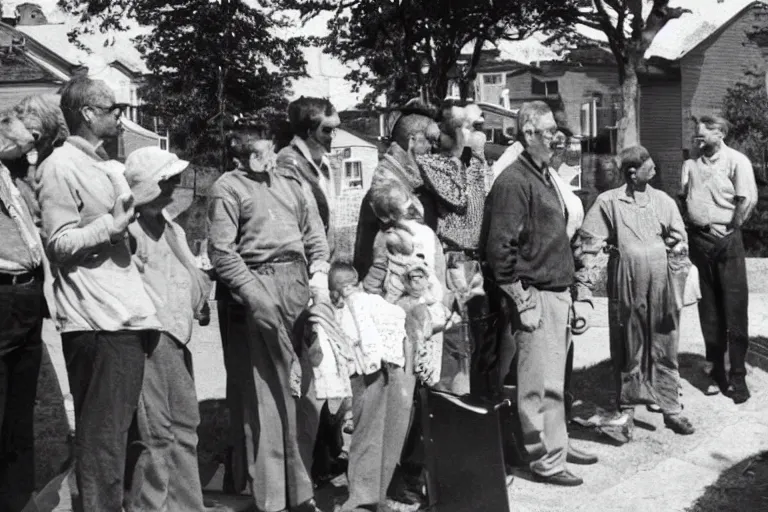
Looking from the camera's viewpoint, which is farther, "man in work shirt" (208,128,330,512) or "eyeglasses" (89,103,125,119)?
"man in work shirt" (208,128,330,512)

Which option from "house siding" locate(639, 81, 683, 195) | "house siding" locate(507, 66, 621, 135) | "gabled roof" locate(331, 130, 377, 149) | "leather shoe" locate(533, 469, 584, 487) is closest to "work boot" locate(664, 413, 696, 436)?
"leather shoe" locate(533, 469, 584, 487)

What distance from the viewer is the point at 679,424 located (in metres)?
7.98

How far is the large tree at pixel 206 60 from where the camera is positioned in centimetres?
3728

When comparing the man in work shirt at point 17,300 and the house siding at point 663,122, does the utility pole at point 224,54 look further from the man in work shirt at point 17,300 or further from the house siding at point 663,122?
the man in work shirt at point 17,300

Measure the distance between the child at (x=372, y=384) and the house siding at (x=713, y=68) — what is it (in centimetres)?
4367

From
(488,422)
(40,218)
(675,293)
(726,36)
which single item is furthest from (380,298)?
(726,36)

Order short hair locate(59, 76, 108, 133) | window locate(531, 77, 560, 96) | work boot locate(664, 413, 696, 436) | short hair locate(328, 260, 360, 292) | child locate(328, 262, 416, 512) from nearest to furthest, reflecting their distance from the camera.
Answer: short hair locate(59, 76, 108, 133), child locate(328, 262, 416, 512), short hair locate(328, 260, 360, 292), work boot locate(664, 413, 696, 436), window locate(531, 77, 560, 96)

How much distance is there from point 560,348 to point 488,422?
1.37 meters

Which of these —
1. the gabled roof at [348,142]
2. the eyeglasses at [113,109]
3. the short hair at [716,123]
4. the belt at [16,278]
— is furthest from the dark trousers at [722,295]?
the gabled roof at [348,142]

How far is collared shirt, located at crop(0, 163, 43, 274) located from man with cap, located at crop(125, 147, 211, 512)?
42 centimetres

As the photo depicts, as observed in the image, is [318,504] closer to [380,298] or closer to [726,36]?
[380,298]

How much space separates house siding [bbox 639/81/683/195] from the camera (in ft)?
159

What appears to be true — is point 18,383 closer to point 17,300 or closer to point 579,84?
point 17,300

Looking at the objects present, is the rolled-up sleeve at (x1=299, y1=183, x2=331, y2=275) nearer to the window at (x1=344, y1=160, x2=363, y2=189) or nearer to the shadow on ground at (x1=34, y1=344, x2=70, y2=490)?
the shadow on ground at (x1=34, y1=344, x2=70, y2=490)
